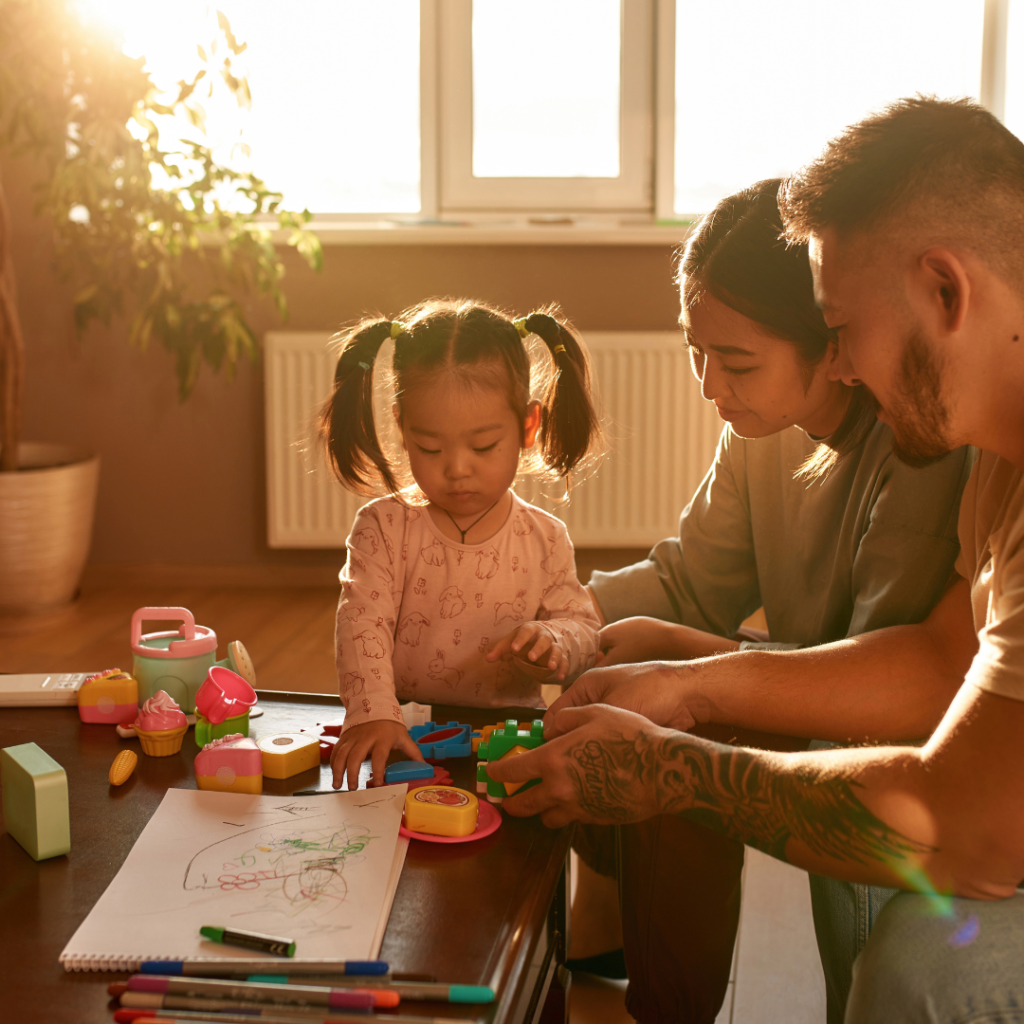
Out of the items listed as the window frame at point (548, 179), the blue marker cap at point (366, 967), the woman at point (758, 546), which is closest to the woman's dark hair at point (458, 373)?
the woman at point (758, 546)

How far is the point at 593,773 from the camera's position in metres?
0.87

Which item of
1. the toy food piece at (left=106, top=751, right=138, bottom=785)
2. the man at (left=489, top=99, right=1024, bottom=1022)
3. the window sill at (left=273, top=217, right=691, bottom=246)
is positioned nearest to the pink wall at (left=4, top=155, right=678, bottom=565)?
the window sill at (left=273, top=217, right=691, bottom=246)

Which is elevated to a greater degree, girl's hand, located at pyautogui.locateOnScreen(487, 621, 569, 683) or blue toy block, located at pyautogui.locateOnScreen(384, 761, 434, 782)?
girl's hand, located at pyautogui.locateOnScreen(487, 621, 569, 683)

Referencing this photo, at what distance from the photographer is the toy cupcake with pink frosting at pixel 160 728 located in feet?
3.20

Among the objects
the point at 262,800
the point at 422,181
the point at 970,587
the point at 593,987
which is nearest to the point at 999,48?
the point at 422,181

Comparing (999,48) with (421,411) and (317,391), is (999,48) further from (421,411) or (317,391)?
(421,411)

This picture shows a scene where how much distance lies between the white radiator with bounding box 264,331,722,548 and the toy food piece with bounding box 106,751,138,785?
6.83ft

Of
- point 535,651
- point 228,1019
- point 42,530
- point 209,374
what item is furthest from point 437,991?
point 209,374

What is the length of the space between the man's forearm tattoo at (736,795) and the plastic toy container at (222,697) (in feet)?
1.06

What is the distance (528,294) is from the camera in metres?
3.11

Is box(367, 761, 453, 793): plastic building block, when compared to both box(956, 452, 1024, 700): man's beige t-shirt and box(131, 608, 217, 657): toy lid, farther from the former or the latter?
box(956, 452, 1024, 700): man's beige t-shirt

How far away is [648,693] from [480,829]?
26 cm

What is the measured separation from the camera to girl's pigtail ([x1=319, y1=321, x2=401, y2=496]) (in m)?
1.27

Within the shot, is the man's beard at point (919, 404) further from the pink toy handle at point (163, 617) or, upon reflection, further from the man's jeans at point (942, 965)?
the pink toy handle at point (163, 617)
